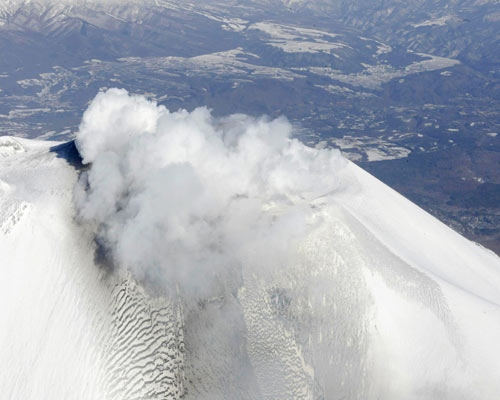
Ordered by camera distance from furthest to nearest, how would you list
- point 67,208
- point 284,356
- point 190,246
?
1. point 67,208
2. point 190,246
3. point 284,356

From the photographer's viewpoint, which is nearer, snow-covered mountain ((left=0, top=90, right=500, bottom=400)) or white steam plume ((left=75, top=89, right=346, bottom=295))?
snow-covered mountain ((left=0, top=90, right=500, bottom=400))

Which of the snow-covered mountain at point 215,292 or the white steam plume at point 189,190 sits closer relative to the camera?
the snow-covered mountain at point 215,292

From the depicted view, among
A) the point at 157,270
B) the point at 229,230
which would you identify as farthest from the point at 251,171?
the point at 157,270

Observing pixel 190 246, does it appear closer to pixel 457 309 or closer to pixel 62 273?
pixel 62 273

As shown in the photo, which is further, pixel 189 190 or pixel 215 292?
pixel 189 190

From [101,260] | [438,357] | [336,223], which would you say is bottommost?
[438,357]
